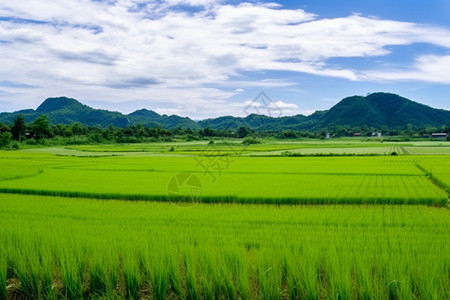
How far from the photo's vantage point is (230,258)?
17.4 ft

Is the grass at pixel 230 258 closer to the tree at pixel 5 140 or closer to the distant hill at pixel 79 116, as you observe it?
the tree at pixel 5 140

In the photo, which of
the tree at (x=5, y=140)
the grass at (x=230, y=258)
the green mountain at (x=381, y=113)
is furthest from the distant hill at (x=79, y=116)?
the grass at (x=230, y=258)

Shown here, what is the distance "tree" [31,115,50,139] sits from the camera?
268ft

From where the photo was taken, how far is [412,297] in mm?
4469

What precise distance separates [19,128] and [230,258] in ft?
278

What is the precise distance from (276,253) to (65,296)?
9.90 ft

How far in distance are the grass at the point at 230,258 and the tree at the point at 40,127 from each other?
269 feet

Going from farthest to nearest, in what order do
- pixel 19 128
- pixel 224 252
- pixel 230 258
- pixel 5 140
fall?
pixel 19 128
pixel 5 140
pixel 224 252
pixel 230 258

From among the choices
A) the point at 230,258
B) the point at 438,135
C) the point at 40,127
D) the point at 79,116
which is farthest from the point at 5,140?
the point at 438,135

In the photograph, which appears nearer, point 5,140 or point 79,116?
point 5,140

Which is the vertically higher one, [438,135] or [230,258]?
[438,135]

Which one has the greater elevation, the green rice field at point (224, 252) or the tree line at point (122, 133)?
the tree line at point (122, 133)

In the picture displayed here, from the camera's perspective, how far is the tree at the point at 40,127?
81750mm

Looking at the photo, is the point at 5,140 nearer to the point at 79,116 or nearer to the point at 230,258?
the point at 230,258
